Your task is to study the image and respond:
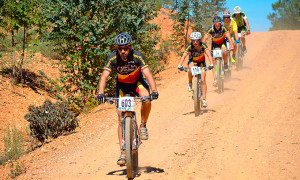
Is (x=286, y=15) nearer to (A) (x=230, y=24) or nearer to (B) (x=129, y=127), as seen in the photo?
(A) (x=230, y=24)

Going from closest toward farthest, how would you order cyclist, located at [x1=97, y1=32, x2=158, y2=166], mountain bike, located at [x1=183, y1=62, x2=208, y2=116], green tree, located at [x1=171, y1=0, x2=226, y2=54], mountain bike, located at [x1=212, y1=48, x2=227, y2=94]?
cyclist, located at [x1=97, y1=32, x2=158, y2=166], mountain bike, located at [x1=183, y1=62, x2=208, y2=116], mountain bike, located at [x1=212, y1=48, x2=227, y2=94], green tree, located at [x1=171, y1=0, x2=226, y2=54]

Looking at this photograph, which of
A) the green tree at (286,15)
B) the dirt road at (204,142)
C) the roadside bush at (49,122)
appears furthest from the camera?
the green tree at (286,15)

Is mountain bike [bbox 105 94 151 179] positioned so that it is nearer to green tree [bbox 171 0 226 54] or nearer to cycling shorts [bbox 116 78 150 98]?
cycling shorts [bbox 116 78 150 98]

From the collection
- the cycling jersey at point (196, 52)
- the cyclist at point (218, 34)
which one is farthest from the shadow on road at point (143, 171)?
the cyclist at point (218, 34)

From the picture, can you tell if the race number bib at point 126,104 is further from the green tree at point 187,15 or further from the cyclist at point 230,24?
the green tree at point 187,15

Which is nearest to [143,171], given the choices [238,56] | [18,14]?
[238,56]

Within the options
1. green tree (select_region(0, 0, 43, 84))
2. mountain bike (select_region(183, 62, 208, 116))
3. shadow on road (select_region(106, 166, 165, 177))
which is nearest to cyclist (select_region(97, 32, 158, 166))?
shadow on road (select_region(106, 166, 165, 177))

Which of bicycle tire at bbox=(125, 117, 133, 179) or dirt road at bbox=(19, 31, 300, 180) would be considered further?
dirt road at bbox=(19, 31, 300, 180)

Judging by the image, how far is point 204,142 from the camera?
7.93m

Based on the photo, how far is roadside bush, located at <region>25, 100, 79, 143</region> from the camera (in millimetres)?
10414

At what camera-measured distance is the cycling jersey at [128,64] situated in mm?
6309

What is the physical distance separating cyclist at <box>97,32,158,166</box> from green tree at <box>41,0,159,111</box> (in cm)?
657

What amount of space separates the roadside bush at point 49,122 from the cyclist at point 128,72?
4.51 metres

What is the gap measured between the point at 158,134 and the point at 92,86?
528 centimetres
